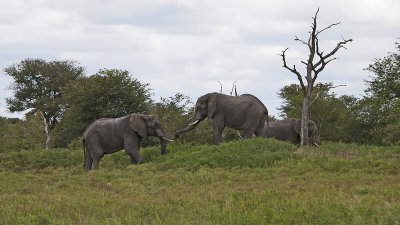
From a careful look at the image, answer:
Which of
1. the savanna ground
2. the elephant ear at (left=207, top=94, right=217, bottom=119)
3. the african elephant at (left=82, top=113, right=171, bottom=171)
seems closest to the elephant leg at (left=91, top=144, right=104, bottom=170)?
the african elephant at (left=82, top=113, right=171, bottom=171)

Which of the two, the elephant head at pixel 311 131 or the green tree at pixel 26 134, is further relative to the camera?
the green tree at pixel 26 134

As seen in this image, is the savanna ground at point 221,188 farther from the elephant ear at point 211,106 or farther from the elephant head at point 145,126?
the elephant ear at point 211,106

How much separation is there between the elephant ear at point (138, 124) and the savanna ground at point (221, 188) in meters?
1.23

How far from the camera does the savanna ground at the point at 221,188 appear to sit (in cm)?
1077

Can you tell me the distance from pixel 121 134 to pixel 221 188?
302 inches

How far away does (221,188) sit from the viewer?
582 inches

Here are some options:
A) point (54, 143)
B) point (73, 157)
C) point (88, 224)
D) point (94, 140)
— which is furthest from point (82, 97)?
point (88, 224)

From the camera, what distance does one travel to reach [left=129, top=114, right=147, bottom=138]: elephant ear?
2108cm

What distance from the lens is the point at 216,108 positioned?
2350 cm

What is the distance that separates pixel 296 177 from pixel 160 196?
182 inches

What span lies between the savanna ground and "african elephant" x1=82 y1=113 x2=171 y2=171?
1.02 m

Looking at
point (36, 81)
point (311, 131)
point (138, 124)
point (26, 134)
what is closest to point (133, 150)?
point (138, 124)

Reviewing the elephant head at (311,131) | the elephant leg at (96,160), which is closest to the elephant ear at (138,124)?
the elephant leg at (96,160)

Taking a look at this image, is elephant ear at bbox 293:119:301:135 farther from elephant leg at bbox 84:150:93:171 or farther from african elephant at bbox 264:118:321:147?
→ elephant leg at bbox 84:150:93:171
